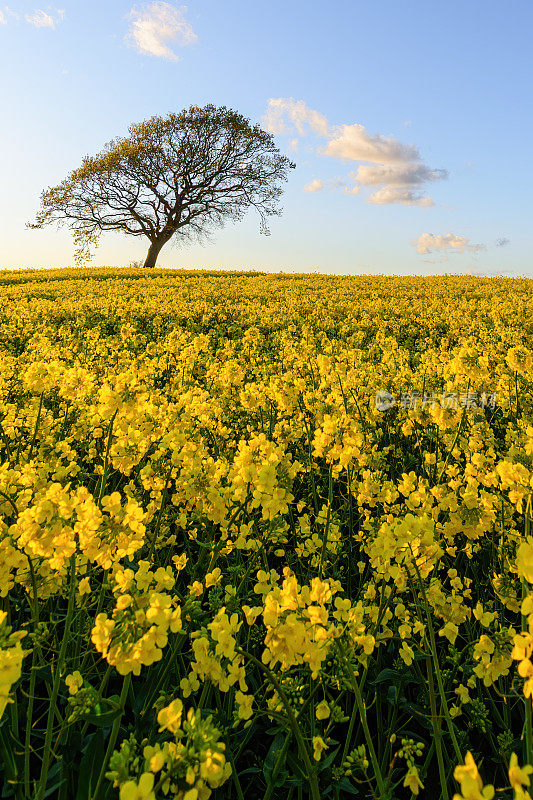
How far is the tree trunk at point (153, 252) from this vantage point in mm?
40938

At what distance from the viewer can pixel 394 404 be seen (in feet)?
15.5

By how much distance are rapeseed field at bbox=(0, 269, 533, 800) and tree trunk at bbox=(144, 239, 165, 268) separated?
37899 millimetres

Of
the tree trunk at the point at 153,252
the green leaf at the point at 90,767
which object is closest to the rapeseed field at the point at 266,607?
the green leaf at the point at 90,767

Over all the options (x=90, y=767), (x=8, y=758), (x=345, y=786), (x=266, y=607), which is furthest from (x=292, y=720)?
(x=8, y=758)

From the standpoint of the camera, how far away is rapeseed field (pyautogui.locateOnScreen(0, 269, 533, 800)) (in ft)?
4.53

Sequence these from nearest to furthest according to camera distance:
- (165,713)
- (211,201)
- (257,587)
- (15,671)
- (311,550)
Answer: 1. (15,671)
2. (165,713)
3. (257,587)
4. (311,550)
5. (211,201)

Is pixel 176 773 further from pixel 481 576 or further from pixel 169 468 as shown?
pixel 481 576

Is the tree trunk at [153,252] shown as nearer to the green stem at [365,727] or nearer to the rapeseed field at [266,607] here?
the rapeseed field at [266,607]

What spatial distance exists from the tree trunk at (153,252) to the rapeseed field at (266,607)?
3790 centimetres

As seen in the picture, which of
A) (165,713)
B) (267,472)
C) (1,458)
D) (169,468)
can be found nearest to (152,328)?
(1,458)

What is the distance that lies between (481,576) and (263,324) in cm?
790

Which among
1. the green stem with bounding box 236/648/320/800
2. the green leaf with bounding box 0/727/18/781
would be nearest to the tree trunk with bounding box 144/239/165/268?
the green leaf with bounding box 0/727/18/781

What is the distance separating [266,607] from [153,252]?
4274cm

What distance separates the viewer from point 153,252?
41.1 meters
